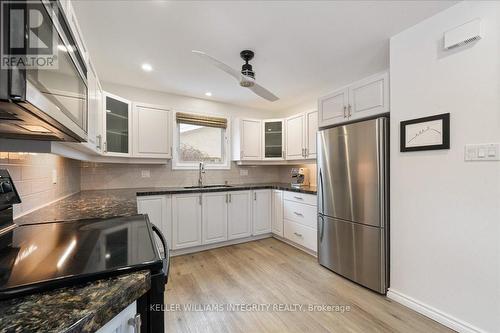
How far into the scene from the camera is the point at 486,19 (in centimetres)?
145

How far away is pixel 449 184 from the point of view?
1617 mm

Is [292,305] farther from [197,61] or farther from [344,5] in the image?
[197,61]

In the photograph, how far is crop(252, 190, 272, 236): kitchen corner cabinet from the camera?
3443 millimetres

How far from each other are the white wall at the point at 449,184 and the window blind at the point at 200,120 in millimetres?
2556

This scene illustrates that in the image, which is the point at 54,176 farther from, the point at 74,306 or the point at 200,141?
the point at 200,141

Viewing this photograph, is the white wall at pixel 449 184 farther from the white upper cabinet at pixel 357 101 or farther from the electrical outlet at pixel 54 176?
the electrical outlet at pixel 54 176

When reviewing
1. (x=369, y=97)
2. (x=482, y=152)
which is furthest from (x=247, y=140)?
(x=482, y=152)

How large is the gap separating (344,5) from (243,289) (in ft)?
8.28

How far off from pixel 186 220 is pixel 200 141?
1.41 metres

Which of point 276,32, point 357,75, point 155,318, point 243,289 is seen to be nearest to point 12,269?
point 155,318

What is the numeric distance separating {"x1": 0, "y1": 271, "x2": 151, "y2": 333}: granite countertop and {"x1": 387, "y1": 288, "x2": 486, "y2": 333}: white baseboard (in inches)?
84.3

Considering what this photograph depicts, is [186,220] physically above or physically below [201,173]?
below

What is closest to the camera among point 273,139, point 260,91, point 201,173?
point 260,91

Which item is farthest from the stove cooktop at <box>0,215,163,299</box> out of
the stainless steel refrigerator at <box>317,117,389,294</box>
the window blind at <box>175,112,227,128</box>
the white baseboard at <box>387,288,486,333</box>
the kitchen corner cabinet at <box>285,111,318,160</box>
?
the kitchen corner cabinet at <box>285,111,318,160</box>
